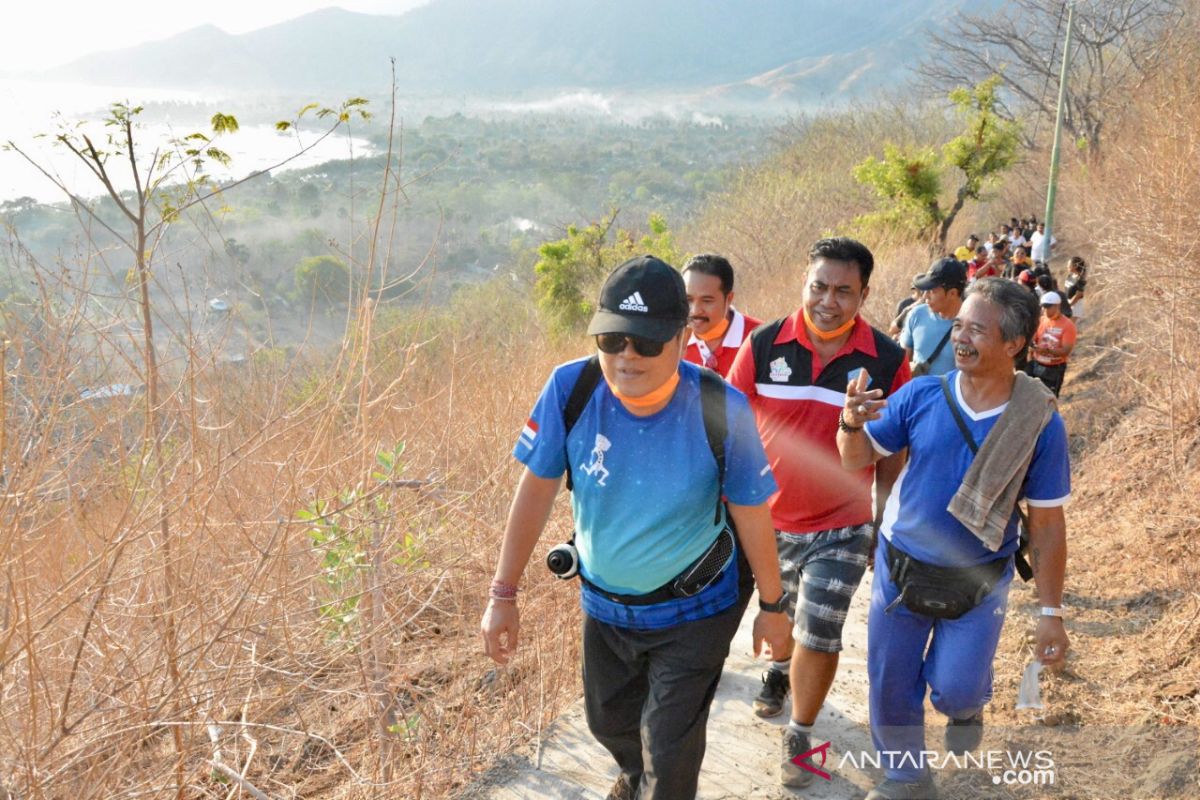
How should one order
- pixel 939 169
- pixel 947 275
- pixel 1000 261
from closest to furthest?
pixel 947 275 → pixel 1000 261 → pixel 939 169

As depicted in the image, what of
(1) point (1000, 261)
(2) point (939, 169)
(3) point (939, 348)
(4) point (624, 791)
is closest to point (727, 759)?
(4) point (624, 791)

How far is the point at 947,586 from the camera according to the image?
8.43 feet

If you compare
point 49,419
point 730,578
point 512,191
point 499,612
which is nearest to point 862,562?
point 730,578

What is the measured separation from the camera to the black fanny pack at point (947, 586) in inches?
101

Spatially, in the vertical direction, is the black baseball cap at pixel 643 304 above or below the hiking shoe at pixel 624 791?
above

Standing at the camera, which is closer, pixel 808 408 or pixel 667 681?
pixel 667 681

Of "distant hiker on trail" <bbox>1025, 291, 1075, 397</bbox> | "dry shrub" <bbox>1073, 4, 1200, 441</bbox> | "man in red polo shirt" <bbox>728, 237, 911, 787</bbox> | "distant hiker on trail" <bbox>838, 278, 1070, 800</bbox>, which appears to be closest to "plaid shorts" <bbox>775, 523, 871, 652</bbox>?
"man in red polo shirt" <bbox>728, 237, 911, 787</bbox>

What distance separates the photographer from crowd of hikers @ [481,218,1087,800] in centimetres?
227

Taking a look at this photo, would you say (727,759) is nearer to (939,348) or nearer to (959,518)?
(959,518)

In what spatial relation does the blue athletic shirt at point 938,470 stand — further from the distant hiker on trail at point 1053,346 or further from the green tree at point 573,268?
the green tree at point 573,268

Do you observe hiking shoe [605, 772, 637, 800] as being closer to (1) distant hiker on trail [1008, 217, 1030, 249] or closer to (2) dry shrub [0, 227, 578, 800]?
(2) dry shrub [0, 227, 578, 800]

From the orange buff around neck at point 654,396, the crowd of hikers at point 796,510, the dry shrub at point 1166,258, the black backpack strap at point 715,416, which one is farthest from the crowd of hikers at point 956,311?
the orange buff around neck at point 654,396

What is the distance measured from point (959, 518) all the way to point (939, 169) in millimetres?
16734

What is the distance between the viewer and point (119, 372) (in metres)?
3.61
